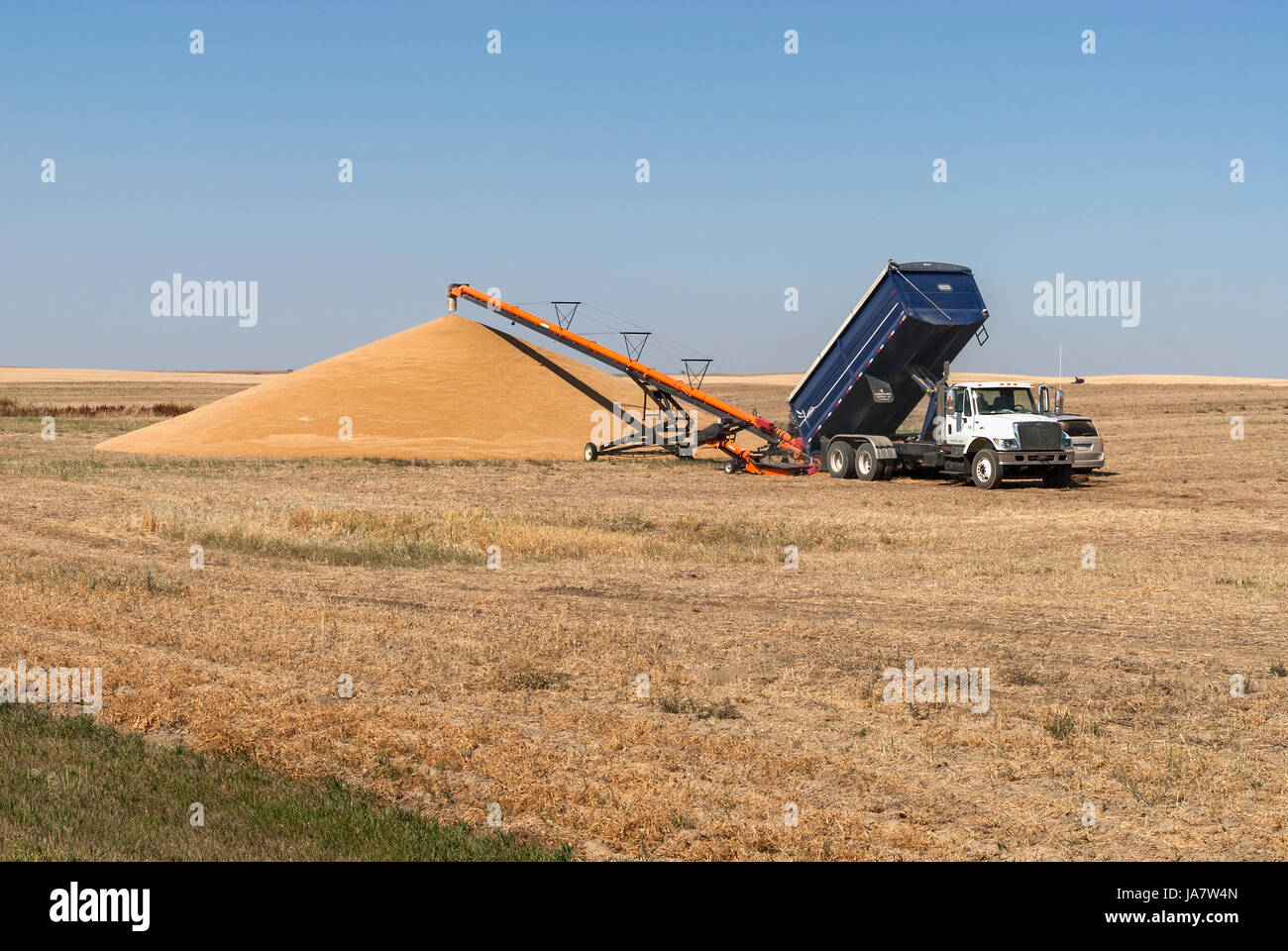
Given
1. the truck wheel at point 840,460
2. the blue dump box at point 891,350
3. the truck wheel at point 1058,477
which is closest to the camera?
the blue dump box at point 891,350

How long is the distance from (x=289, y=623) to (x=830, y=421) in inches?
828

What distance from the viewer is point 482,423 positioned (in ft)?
136

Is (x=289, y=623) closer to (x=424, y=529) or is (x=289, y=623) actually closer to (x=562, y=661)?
(x=562, y=661)

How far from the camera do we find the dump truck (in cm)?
2834

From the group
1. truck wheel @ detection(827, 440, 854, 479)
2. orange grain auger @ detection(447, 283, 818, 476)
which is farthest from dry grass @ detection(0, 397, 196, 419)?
truck wheel @ detection(827, 440, 854, 479)

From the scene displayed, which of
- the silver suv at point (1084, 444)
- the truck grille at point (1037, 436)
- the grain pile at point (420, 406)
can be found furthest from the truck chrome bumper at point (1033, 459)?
the grain pile at point (420, 406)

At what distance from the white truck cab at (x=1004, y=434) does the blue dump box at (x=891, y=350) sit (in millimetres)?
1104

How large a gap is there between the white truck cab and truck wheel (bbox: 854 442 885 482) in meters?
1.84

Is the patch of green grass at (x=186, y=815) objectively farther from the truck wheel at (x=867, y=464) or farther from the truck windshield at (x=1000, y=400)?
the truck wheel at (x=867, y=464)

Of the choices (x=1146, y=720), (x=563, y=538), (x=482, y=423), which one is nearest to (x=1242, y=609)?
(x=1146, y=720)

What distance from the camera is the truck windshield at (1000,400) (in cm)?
2938

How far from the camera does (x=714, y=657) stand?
39.5 feet

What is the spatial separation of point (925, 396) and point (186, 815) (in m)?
26.3

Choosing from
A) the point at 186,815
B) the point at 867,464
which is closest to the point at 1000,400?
the point at 867,464
